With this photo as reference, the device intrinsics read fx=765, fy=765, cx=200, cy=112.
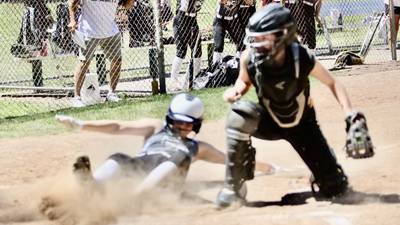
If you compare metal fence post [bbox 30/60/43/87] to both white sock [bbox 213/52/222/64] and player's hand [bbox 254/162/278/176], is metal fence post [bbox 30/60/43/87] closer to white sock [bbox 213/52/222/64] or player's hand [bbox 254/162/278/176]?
white sock [bbox 213/52/222/64]

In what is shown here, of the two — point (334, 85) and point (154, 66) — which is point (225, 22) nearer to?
point (154, 66)

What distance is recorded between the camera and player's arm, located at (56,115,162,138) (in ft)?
18.5

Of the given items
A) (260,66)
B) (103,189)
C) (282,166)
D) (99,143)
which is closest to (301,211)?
(260,66)

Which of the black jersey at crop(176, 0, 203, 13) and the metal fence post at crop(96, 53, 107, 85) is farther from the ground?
the black jersey at crop(176, 0, 203, 13)

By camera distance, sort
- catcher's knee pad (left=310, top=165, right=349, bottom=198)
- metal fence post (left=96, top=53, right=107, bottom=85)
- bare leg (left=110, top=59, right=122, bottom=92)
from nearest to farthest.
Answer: catcher's knee pad (left=310, top=165, right=349, bottom=198) < bare leg (left=110, top=59, right=122, bottom=92) < metal fence post (left=96, top=53, right=107, bottom=85)

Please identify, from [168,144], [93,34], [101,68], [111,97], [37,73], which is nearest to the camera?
[168,144]

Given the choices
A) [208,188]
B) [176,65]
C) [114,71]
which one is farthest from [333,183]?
[176,65]

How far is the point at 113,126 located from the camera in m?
5.95

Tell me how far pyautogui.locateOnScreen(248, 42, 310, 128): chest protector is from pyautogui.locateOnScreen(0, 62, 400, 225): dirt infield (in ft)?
2.25

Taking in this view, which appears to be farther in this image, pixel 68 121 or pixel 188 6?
pixel 188 6

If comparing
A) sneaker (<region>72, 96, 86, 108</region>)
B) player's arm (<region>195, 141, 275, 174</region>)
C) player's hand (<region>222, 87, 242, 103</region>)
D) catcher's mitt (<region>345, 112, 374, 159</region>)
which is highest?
player's hand (<region>222, 87, 242, 103</region>)

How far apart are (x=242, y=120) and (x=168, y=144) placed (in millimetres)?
764

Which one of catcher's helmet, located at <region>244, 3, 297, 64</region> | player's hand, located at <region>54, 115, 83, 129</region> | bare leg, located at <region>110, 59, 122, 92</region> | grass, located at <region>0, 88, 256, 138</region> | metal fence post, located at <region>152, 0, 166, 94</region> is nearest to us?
catcher's helmet, located at <region>244, 3, 297, 64</region>

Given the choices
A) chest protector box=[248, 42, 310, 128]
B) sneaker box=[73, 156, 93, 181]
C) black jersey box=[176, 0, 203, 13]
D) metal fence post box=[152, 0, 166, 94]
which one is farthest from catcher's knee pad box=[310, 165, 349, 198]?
black jersey box=[176, 0, 203, 13]
